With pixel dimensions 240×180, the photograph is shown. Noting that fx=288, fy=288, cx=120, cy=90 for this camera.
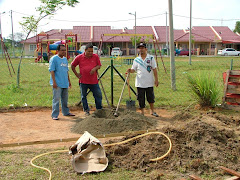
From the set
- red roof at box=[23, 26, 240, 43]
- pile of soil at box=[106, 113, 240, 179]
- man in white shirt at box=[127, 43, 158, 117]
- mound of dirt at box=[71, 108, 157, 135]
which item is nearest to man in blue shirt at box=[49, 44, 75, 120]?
mound of dirt at box=[71, 108, 157, 135]

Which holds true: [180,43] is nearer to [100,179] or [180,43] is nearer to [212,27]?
[212,27]

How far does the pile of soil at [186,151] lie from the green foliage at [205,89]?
2716 millimetres

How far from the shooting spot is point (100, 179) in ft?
11.5

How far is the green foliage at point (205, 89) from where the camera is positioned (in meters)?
7.18

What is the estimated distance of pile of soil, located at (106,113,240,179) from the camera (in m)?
3.75

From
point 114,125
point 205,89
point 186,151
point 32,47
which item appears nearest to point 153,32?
point 32,47

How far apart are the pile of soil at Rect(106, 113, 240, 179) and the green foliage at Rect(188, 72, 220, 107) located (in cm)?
272

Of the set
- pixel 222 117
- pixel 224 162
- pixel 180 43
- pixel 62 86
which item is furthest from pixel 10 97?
pixel 180 43

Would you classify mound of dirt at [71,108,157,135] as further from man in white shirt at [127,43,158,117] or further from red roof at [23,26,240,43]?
red roof at [23,26,240,43]

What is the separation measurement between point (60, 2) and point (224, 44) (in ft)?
154

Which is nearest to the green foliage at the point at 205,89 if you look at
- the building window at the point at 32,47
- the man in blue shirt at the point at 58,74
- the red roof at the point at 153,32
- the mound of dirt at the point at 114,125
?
the mound of dirt at the point at 114,125

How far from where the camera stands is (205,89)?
7.16 m

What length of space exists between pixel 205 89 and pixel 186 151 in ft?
11.3

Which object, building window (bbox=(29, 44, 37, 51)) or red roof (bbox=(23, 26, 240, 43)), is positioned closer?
red roof (bbox=(23, 26, 240, 43))
